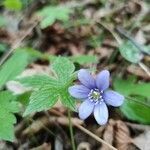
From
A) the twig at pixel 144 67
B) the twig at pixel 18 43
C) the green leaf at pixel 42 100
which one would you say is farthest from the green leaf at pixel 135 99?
the twig at pixel 18 43

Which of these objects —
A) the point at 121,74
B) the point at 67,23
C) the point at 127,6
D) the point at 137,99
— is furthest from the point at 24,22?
the point at 137,99

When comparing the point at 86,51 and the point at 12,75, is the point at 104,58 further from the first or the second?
the point at 12,75

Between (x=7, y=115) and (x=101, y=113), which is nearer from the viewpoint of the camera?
(x=101, y=113)

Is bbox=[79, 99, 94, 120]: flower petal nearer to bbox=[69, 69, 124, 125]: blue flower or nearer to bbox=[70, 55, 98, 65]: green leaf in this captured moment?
bbox=[69, 69, 124, 125]: blue flower

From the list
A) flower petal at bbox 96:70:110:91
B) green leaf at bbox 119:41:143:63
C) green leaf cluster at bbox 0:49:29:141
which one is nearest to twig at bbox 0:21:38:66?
green leaf cluster at bbox 0:49:29:141

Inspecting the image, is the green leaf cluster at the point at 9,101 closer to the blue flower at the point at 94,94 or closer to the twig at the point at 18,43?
the blue flower at the point at 94,94

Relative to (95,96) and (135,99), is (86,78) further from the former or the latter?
(135,99)

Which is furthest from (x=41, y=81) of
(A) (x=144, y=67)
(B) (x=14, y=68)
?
(A) (x=144, y=67)
